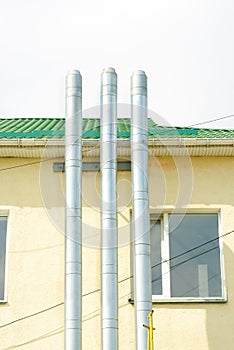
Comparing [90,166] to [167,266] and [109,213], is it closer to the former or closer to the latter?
[109,213]

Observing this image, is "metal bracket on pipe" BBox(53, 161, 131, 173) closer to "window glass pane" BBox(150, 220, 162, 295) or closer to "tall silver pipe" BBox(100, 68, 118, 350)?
"tall silver pipe" BBox(100, 68, 118, 350)

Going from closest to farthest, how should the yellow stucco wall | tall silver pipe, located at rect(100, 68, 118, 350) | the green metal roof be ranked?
tall silver pipe, located at rect(100, 68, 118, 350) < the yellow stucco wall < the green metal roof

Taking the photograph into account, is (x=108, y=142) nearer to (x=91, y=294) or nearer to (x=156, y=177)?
(x=156, y=177)

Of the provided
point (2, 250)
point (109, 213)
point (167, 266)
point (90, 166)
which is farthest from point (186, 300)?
point (2, 250)

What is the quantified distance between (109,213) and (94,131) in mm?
2270

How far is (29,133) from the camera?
16.1m

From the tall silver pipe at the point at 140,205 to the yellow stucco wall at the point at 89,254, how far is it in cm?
69

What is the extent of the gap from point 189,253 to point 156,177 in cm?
140

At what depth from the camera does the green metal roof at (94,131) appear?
51.5 ft

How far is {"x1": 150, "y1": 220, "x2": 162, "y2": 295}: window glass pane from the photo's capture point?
14915 mm

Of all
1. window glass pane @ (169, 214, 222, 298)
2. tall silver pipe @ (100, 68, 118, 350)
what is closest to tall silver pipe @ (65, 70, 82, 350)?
tall silver pipe @ (100, 68, 118, 350)

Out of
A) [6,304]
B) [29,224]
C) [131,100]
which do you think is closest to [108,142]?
[131,100]

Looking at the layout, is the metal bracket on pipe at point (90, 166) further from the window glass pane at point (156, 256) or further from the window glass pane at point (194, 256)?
the window glass pane at point (194, 256)

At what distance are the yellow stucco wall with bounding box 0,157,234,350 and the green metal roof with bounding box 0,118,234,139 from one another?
1.60ft
